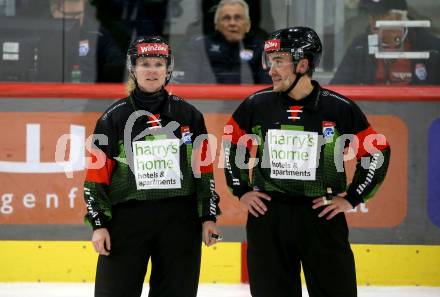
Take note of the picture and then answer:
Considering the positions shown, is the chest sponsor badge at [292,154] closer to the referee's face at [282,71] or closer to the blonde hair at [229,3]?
the referee's face at [282,71]

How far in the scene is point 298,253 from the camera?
4.18 m

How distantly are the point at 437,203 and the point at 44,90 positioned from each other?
254cm

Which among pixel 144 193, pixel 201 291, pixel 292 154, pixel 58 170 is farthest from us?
pixel 58 170

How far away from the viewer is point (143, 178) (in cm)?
412

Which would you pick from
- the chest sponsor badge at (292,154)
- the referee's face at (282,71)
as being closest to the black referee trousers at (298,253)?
the chest sponsor badge at (292,154)

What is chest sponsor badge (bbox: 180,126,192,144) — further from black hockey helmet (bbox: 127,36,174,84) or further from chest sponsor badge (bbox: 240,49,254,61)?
chest sponsor badge (bbox: 240,49,254,61)

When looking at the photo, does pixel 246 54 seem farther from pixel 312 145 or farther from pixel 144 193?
Answer: pixel 144 193

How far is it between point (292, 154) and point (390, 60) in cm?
225

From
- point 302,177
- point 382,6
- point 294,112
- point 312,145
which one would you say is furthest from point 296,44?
point 382,6

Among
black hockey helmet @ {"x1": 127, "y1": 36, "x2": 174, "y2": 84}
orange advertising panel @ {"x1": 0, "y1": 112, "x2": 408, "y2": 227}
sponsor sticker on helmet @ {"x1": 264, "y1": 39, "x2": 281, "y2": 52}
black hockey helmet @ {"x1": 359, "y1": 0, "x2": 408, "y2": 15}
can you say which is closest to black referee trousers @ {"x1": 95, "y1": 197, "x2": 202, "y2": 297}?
black hockey helmet @ {"x1": 127, "y1": 36, "x2": 174, "y2": 84}

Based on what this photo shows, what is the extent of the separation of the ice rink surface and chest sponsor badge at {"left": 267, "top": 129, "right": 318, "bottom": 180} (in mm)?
1808

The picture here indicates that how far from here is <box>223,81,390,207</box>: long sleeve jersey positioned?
4.17 meters

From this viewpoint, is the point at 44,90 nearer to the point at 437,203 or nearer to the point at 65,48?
the point at 65,48

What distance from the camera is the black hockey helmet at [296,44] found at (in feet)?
13.6
